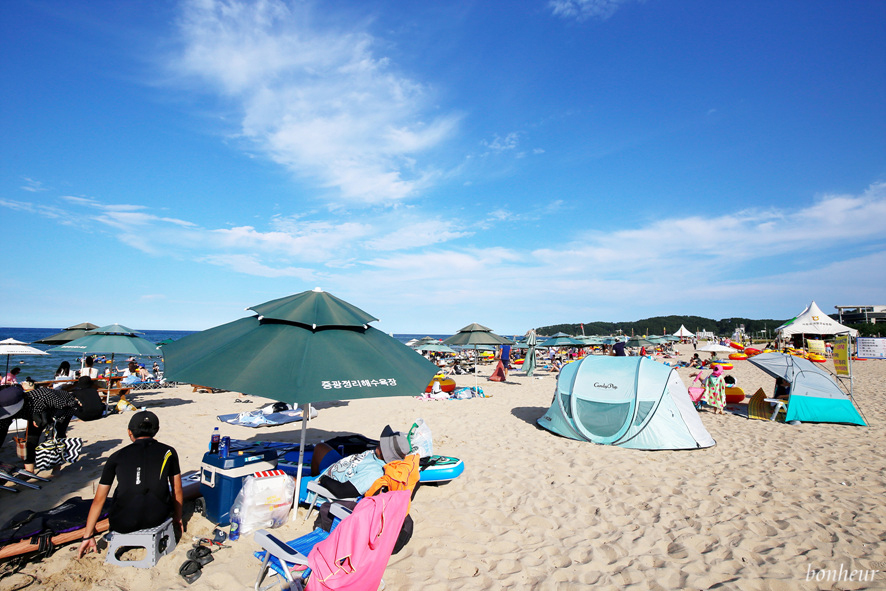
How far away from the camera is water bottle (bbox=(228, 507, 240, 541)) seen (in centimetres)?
401

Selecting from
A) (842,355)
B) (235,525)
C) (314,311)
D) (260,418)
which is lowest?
Result: (260,418)

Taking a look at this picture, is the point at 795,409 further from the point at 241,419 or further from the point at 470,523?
the point at 241,419

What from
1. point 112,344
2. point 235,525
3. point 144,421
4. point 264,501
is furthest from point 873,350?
point 112,344

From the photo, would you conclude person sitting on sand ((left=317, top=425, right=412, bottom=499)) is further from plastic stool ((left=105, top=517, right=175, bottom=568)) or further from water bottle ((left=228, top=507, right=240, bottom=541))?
plastic stool ((left=105, top=517, right=175, bottom=568))

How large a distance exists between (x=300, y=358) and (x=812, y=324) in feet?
103

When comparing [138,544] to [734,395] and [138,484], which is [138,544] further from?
[734,395]

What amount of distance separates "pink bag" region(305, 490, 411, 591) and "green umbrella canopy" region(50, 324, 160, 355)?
9.65 meters

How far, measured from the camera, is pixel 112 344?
36.0ft

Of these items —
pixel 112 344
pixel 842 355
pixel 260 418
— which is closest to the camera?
pixel 260 418

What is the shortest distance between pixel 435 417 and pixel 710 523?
681cm

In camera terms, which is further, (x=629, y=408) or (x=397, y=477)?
(x=629, y=408)

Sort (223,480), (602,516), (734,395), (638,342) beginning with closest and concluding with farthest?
(223,480), (602,516), (734,395), (638,342)

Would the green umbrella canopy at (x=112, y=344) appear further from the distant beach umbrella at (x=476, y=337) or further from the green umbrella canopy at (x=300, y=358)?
the distant beach umbrella at (x=476, y=337)

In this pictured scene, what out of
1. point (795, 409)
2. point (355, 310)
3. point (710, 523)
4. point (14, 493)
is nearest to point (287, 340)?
point (355, 310)
